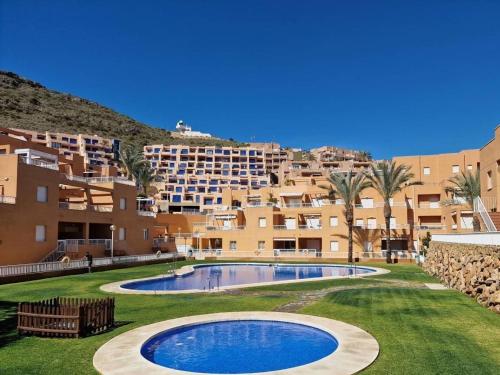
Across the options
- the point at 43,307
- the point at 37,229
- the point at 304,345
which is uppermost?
the point at 37,229

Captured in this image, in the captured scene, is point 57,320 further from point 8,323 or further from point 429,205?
point 429,205

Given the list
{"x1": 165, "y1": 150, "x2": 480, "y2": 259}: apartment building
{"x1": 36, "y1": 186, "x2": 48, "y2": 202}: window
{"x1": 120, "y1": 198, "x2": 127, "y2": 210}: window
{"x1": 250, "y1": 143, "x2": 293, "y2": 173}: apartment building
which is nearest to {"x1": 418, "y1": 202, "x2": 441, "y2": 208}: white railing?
{"x1": 165, "y1": 150, "x2": 480, "y2": 259}: apartment building

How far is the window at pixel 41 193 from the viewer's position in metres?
30.7

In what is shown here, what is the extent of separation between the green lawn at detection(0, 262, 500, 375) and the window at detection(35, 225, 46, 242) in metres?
6.55

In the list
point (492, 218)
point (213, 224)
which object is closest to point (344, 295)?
point (492, 218)

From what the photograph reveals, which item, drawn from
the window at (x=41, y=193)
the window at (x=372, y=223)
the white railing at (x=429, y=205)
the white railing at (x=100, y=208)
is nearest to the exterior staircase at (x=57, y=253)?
the window at (x=41, y=193)

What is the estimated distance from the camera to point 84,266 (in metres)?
30.0

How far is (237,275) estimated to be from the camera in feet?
106

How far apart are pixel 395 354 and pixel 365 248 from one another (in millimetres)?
34722

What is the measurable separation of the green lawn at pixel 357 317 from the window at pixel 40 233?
6554 mm

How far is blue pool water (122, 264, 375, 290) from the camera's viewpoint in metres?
25.5

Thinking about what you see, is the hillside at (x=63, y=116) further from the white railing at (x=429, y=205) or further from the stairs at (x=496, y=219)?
the stairs at (x=496, y=219)

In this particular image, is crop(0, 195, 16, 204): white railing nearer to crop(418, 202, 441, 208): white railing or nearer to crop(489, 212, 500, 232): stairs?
crop(489, 212, 500, 232): stairs

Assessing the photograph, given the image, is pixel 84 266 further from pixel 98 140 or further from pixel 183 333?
pixel 98 140
